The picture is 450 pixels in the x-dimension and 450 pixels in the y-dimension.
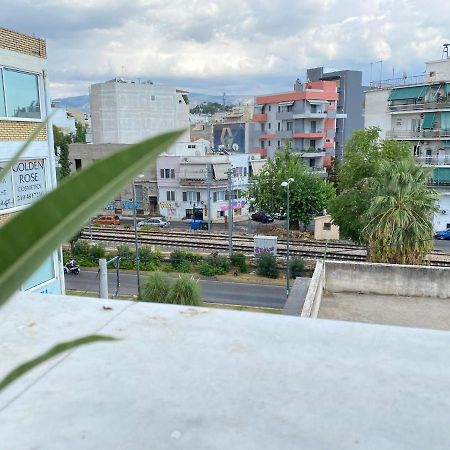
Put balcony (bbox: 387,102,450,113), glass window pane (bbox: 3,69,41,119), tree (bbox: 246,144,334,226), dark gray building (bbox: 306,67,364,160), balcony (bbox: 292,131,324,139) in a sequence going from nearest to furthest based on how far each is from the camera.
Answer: glass window pane (bbox: 3,69,41,119) → tree (bbox: 246,144,334,226) → balcony (bbox: 387,102,450,113) → balcony (bbox: 292,131,324,139) → dark gray building (bbox: 306,67,364,160)

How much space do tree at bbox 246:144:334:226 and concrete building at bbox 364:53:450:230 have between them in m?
7.01

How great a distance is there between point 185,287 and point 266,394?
15202mm

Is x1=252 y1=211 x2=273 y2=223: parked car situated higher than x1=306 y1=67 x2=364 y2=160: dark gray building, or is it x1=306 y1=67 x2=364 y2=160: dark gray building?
x1=306 y1=67 x2=364 y2=160: dark gray building

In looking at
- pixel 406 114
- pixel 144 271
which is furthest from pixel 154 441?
pixel 406 114

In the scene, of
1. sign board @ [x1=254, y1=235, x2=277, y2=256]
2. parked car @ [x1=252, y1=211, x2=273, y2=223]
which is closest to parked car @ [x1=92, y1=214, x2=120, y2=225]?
parked car @ [x1=252, y1=211, x2=273, y2=223]

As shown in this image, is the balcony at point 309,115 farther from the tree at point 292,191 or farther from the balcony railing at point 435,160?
the balcony railing at point 435,160

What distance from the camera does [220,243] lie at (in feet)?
105

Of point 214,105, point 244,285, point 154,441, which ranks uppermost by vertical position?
point 214,105

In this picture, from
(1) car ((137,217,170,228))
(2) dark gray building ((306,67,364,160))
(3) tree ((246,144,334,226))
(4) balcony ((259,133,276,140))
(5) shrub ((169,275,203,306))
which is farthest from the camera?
(2) dark gray building ((306,67,364,160))

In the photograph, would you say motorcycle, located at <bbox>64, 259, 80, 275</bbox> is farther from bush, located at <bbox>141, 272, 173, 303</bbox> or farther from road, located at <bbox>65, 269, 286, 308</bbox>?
bush, located at <bbox>141, 272, 173, 303</bbox>

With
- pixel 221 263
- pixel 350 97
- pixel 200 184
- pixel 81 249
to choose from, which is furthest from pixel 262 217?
pixel 350 97

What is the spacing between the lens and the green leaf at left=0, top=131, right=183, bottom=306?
894 mm

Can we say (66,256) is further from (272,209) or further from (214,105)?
(214,105)

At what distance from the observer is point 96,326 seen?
13.2ft
